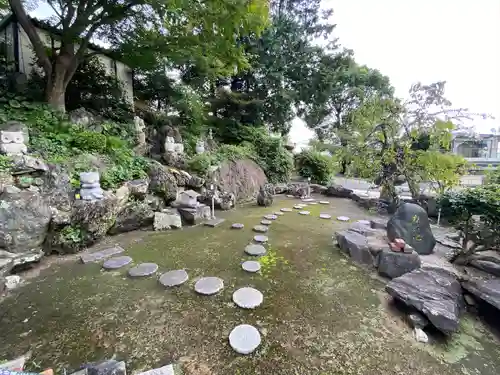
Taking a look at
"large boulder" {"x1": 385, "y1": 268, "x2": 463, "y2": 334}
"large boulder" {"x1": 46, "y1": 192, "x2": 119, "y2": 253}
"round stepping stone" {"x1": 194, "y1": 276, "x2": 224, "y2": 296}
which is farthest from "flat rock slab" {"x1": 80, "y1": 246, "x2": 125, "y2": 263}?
"large boulder" {"x1": 385, "y1": 268, "x2": 463, "y2": 334}

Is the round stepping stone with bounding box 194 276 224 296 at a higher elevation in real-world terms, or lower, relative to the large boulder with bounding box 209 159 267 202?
lower

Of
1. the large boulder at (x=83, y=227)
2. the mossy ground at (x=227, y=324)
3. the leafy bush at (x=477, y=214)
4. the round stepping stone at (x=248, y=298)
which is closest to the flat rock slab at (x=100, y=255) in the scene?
the mossy ground at (x=227, y=324)

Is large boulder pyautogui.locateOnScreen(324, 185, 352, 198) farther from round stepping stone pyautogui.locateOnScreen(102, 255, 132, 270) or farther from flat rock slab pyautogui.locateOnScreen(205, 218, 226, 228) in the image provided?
round stepping stone pyautogui.locateOnScreen(102, 255, 132, 270)

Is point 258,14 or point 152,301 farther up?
point 258,14

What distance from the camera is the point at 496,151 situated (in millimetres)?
12305

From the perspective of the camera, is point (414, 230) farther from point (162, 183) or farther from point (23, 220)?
point (23, 220)

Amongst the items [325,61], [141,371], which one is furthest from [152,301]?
[325,61]

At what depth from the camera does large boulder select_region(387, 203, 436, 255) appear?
3219mm

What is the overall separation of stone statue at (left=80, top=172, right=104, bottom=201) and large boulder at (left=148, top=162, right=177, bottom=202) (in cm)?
129

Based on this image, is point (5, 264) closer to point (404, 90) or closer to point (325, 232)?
point (325, 232)

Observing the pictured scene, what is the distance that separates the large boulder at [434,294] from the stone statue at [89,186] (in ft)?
13.8

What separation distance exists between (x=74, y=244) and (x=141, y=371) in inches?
102

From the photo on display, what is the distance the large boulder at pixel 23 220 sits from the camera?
271cm

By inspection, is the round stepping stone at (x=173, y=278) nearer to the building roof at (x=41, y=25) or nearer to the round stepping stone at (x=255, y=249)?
the round stepping stone at (x=255, y=249)
